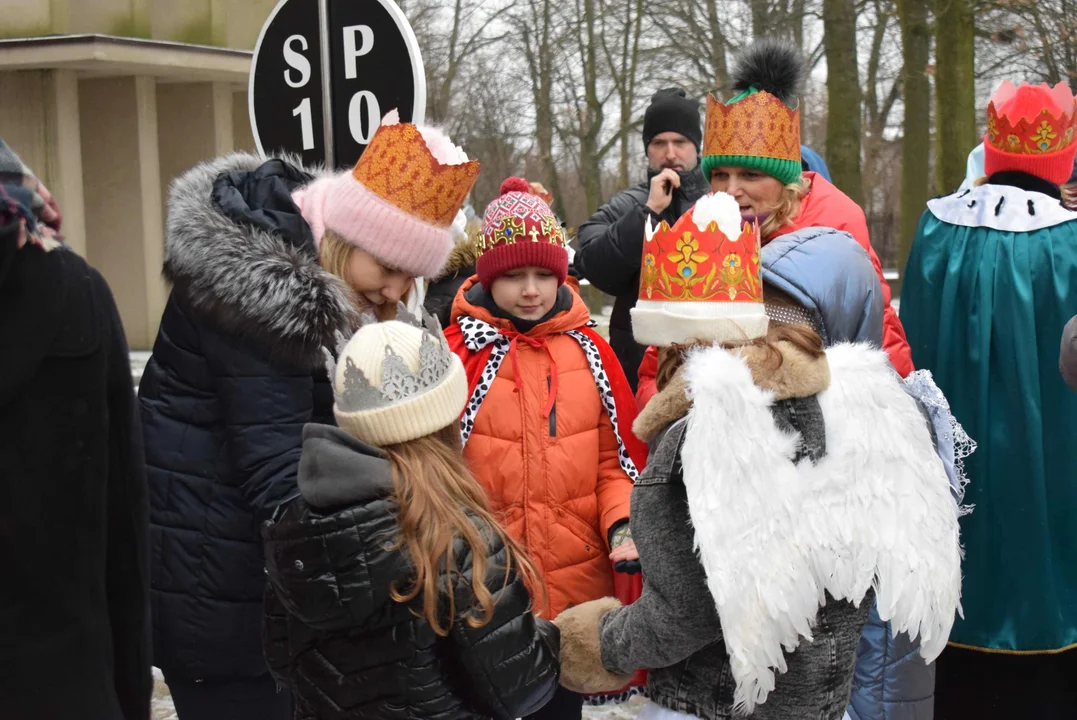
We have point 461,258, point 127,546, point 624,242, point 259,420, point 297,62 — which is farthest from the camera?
point 461,258

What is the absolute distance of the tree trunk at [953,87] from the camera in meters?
11.7

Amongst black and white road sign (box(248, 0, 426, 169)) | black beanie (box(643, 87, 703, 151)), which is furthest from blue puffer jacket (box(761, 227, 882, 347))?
black beanie (box(643, 87, 703, 151))

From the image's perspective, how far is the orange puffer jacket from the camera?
3326mm

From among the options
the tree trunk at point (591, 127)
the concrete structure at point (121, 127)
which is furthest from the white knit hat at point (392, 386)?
the tree trunk at point (591, 127)

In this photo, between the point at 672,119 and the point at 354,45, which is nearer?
the point at 354,45

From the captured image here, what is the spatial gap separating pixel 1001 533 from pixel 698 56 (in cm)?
1999

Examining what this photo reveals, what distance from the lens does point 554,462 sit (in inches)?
131

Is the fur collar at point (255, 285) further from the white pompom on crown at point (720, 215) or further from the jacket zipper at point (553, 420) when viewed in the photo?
the white pompom on crown at point (720, 215)

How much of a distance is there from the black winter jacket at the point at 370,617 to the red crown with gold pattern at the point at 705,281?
0.61 meters

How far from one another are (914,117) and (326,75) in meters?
12.1

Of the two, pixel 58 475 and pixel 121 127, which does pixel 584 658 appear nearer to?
pixel 58 475

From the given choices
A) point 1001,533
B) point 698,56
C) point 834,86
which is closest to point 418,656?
point 1001,533

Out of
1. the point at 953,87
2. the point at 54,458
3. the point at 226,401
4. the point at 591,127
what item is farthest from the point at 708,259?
the point at 591,127

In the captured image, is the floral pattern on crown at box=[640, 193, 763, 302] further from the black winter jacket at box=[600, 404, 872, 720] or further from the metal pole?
the metal pole
